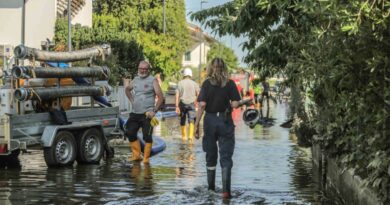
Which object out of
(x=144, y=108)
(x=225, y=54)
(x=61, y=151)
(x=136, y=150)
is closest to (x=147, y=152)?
(x=136, y=150)

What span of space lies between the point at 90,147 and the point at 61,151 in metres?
0.87

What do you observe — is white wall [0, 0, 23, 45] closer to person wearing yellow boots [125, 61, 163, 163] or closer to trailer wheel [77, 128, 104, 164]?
trailer wheel [77, 128, 104, 164]

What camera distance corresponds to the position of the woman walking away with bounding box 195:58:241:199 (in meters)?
10.2

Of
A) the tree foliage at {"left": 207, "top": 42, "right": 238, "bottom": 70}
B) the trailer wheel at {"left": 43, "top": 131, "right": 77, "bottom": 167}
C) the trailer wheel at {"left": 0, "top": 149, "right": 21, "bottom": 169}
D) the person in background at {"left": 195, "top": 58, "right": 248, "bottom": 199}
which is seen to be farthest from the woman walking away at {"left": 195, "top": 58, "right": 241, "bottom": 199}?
the tree foliage at {"left": 207, "top": 42, "right": 238, "bottom": 70}

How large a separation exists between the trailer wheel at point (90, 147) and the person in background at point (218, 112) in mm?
4010

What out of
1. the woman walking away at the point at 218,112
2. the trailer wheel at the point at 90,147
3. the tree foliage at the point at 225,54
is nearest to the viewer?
the woman walking away at the point at 218,112

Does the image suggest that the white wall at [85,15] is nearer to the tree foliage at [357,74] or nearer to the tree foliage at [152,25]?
the tree foliage at [152,25]

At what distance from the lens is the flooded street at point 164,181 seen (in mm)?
9969

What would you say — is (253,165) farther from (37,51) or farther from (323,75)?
(323,75)

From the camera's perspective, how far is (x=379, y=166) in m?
6.25

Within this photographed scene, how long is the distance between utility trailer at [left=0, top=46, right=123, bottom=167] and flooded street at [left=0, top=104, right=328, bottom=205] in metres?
0.28

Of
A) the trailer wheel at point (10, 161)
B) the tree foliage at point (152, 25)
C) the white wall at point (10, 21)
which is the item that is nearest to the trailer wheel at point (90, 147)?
the trailer wheel at point (10, 161)

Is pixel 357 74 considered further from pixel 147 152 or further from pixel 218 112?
pixel 147 152

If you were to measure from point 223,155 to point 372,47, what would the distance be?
4021 mm
